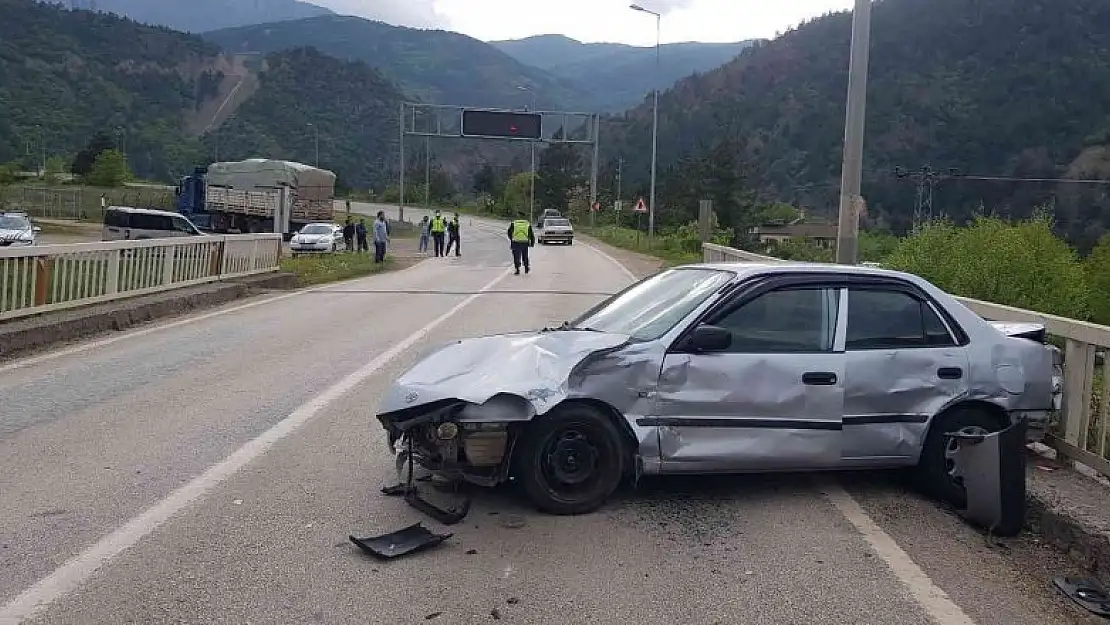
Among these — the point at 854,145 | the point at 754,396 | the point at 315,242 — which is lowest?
the point at 754,396

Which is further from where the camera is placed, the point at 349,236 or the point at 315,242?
the point at 349,236

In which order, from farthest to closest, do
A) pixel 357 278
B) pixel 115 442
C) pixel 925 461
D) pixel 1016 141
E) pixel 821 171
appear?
pixel 821 171 < pixel 1016 141 < pixel 357 278 < pixel 115 442 < pixel 925 461

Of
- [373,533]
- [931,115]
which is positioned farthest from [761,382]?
[931,115]

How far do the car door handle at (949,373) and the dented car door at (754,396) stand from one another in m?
0.62

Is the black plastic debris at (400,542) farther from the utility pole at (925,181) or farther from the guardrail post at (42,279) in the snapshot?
the utility pole at (925,181)

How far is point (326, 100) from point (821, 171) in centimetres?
6729

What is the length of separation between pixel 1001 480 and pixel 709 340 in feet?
5.53

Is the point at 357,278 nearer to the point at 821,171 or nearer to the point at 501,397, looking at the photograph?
the point at 501,397

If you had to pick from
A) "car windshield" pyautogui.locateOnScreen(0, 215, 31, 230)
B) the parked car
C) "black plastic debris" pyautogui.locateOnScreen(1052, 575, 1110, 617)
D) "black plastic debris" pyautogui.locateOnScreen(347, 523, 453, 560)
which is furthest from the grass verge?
the parked car

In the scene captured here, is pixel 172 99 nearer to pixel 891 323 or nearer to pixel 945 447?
pixel 891 323

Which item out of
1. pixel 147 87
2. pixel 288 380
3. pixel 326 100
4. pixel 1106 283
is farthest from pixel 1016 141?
pixel 147 87

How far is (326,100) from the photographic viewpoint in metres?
132

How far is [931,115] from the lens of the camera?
81.6 meters

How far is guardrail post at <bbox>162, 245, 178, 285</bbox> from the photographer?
16062mm
